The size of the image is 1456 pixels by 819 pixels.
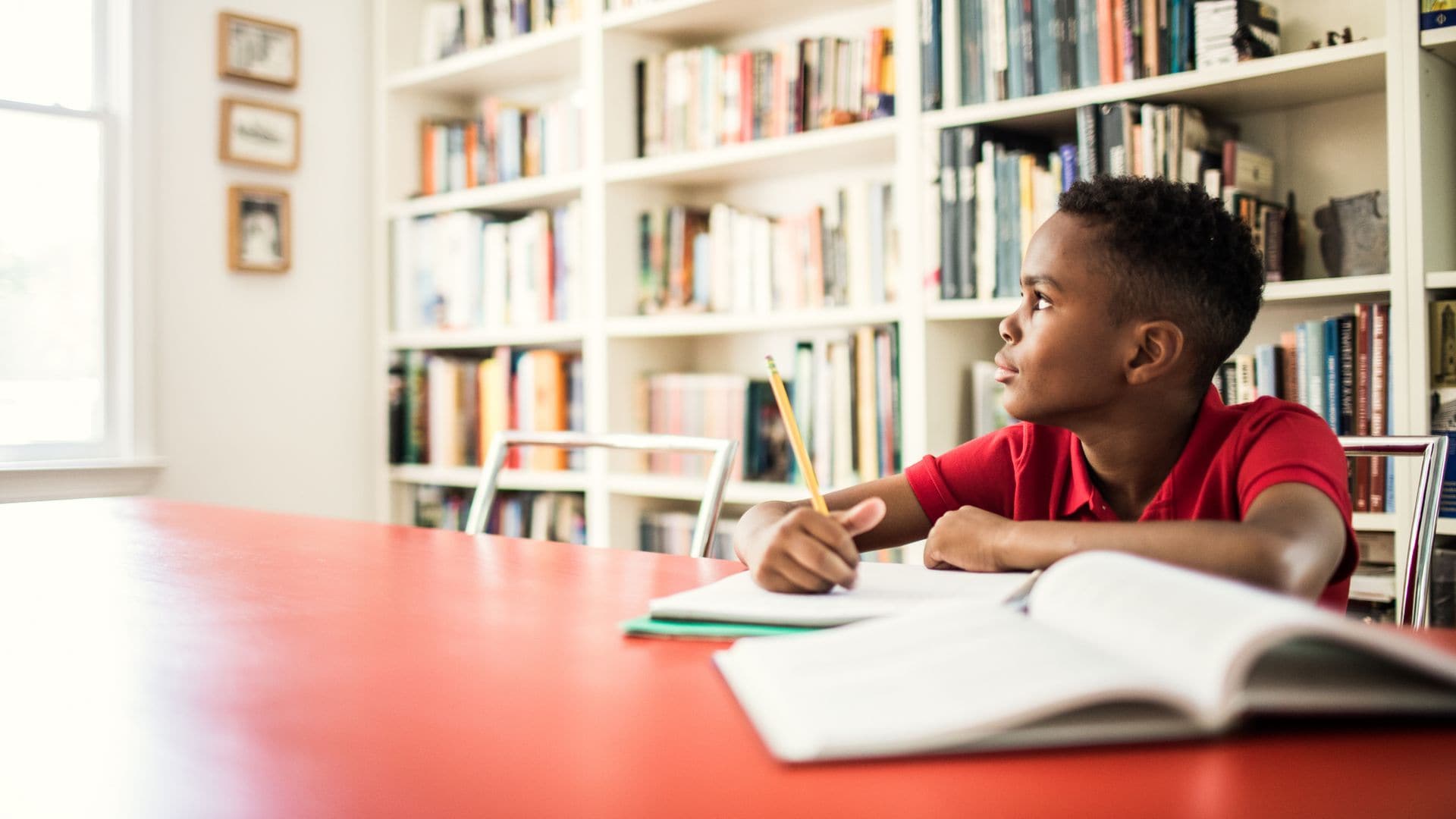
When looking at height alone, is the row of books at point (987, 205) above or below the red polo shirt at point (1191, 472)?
above

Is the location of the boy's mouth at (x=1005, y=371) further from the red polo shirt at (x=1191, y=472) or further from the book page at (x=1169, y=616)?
the book page at (x=1169, y=616)

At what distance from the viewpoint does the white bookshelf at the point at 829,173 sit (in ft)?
5.72

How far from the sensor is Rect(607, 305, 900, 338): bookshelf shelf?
2.38 m

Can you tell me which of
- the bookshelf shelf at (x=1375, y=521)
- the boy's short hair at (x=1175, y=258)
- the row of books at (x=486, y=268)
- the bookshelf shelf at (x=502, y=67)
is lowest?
the bookshelf shelf at (x=1375, y=521)

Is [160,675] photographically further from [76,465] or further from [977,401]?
[76,465]

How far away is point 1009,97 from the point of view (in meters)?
2.16

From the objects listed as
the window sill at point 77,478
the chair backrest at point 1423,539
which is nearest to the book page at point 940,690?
the chair backrest at point 1423,539

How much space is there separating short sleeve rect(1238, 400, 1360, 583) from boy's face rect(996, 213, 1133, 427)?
0.15 metres

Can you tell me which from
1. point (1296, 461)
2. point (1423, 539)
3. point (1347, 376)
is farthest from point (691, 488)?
point (1296, 461)

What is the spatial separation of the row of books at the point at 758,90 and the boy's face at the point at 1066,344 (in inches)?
50.6

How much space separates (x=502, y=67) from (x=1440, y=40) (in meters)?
2.24

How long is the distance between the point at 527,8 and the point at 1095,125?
167 cm

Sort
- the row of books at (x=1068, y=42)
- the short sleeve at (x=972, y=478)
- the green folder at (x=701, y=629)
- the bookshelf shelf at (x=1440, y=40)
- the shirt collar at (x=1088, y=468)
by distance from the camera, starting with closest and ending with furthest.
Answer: the green folder at (x=701, y=629) → the shirt collar at (x=1088, y=468) → the short sleeve at (x=972, y=478) → the bookshelf shelf at (x=1440, y=40) → the row of books at (x=1068, y=42)

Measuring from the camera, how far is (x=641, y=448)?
5.41 feet
